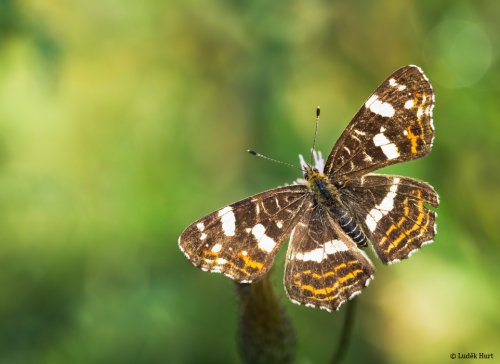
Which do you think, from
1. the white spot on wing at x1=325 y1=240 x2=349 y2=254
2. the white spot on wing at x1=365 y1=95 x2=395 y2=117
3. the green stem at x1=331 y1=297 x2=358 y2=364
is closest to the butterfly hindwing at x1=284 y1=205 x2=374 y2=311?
the white spot on wing at x1=325 y1=240 x2=349 y2=254

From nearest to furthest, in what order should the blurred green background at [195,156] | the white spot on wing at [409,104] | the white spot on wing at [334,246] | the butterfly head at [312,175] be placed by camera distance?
the white spot on wing at [334,246] < the white spot on wing at [409,104] < the butterfly head at [312,175] < the blurred green background at [195,156]

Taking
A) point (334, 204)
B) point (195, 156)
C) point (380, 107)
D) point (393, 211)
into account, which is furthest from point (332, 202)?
point (195, 156)

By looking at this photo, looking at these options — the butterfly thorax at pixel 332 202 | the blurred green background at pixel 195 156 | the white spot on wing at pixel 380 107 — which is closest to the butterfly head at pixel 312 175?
the butterfly thorax at pixel 332 202

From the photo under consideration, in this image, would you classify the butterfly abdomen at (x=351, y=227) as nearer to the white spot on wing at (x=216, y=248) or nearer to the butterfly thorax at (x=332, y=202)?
the butterfly thorax at (x=332, y=202)

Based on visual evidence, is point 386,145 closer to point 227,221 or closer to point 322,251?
point 322,251

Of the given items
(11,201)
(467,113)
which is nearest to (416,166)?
(467,113)

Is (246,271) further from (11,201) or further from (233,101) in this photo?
(233,101)

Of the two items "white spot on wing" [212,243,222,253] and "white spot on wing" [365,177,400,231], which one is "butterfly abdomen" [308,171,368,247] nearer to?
"white spot on wing" [365,177,400,231]
